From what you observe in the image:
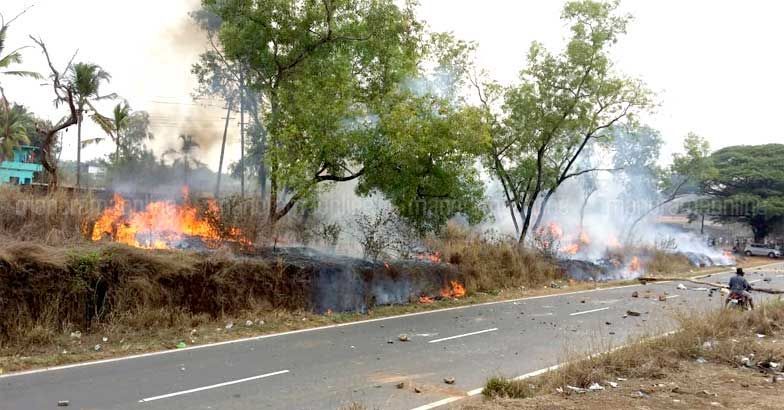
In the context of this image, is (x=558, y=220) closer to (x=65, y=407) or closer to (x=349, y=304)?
(x=349, y=304)

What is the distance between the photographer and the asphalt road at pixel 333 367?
273 inches

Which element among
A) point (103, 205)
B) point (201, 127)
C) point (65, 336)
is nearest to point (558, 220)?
point (201, 127)

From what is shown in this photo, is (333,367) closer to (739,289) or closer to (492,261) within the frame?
(739,289)

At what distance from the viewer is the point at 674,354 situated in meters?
8.91

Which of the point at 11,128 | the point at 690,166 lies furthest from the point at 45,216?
the point at 690,166

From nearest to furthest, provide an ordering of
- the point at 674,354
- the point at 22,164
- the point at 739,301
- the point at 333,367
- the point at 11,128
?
the point at 333,367 → the point at 674,354 → the point at 739,301 → the point at 11,128 → the point at 22,164

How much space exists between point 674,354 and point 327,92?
34.4 ft

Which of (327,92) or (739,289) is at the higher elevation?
(327,92)

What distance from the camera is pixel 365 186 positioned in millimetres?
16578

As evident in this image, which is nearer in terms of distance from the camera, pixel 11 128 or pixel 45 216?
pixel 45 216

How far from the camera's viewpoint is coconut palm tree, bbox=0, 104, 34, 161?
83.8 ft

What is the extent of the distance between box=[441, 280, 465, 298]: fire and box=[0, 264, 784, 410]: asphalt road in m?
3.76

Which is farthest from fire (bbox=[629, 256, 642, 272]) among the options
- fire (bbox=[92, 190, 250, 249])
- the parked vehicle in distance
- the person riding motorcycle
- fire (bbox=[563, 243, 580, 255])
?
fire (bbox=[92, 190, 250, 249])

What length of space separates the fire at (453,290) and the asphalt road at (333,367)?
3763mm
